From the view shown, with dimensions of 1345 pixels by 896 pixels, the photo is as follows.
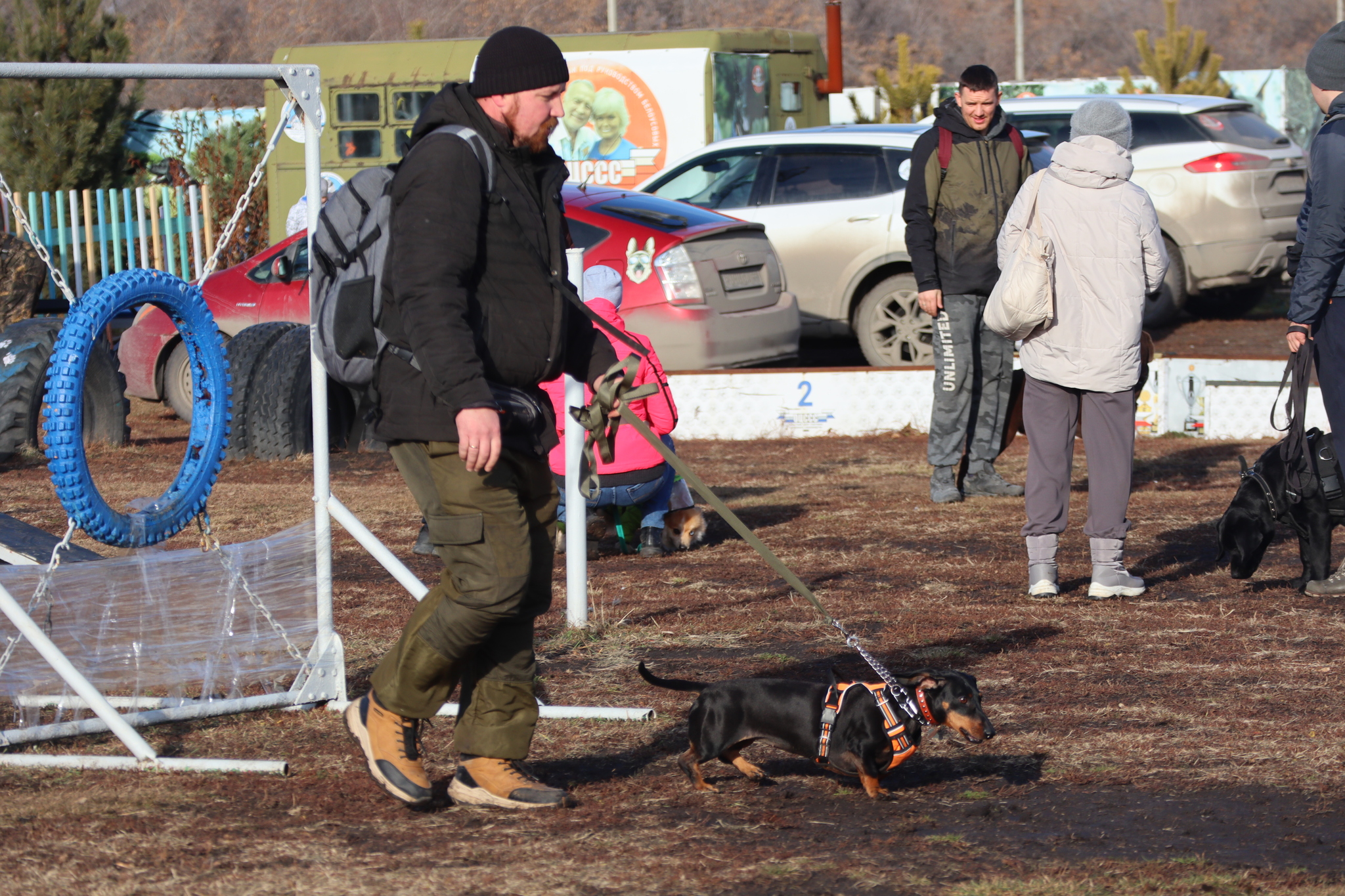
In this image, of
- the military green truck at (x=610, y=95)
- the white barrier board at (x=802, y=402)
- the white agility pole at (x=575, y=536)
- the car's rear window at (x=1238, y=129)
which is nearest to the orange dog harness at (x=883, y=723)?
the white agility pole at (x=575, y=536)

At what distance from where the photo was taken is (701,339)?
425 inches

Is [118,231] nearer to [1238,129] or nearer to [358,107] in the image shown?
[358,107]

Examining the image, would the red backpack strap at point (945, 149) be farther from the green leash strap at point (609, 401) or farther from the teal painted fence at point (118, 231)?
the teal painted fence at point (118, 231)

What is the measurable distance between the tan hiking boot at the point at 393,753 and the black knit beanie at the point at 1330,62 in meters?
→ 4.01

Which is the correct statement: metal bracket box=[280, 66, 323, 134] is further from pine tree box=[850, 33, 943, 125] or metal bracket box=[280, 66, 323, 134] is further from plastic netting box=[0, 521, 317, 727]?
pine tree box=[850, 33, 943, 125]

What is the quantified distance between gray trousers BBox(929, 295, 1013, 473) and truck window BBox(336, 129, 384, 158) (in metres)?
10.4

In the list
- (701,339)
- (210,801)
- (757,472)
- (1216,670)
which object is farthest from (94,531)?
(701,339)

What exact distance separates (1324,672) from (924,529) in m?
2.77

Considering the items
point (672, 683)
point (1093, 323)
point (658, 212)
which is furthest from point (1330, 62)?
point (658, 212)

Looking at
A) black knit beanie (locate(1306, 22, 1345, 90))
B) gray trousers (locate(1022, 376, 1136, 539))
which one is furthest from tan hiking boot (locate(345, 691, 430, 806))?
black knit beanie (locate(1306, 22, 1345, 90))

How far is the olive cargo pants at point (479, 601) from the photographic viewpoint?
138 inches

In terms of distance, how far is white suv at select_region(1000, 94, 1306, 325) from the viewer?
13.5 metres

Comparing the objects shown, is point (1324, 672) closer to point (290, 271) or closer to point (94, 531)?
point (94, 531)

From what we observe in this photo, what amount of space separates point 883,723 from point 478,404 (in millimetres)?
1264
